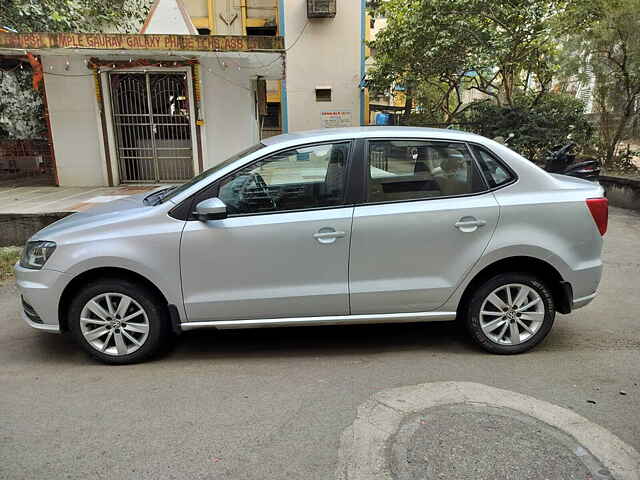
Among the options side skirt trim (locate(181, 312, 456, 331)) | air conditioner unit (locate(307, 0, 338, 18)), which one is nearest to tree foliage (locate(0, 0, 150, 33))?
air conditioner unit (locate(307, 0, 338, 18))

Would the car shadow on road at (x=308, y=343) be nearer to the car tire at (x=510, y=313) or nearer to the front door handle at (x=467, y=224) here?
the car tire at (x=510, y=313)

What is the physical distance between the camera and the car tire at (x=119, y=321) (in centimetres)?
351

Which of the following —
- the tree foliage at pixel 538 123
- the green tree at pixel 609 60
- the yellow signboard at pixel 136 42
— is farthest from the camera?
the tree foliage at pixel 538 123

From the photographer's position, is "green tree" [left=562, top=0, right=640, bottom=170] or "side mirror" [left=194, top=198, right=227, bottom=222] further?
"green tree" [left=562, top=0, right=640, bottom=170]

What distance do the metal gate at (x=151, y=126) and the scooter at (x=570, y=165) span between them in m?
8.25

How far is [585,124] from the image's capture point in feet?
38.2

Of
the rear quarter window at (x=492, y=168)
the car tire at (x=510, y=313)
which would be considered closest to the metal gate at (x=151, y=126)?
the rear quarter window at (x=492, y=168)

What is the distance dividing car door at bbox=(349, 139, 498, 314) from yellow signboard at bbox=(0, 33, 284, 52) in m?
6.18

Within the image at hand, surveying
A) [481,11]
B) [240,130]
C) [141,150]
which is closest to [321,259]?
[240,130]

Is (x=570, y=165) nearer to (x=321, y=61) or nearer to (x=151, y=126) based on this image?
(x=151, y=126)

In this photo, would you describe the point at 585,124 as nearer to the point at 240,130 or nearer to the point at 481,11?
the point at 481,11

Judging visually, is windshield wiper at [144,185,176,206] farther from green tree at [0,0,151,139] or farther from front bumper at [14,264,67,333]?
green tree at [0,0,151,139]

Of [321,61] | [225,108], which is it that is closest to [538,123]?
[225,108]

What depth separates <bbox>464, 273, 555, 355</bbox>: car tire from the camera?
364 centimetres
